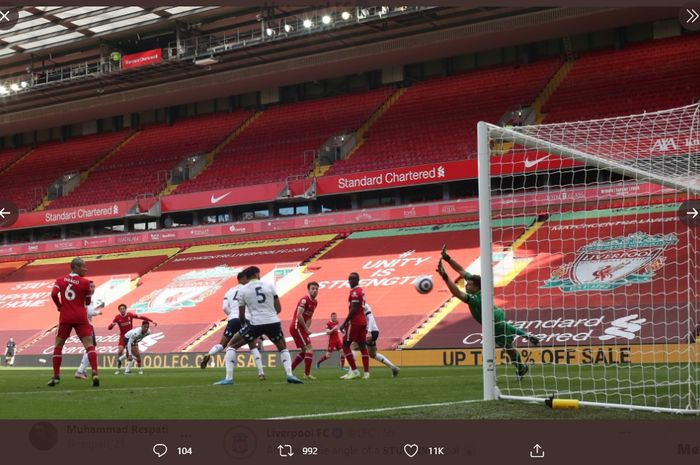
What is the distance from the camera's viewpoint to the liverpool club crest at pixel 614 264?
20.2m

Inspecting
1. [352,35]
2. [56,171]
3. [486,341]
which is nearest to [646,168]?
[486,341]

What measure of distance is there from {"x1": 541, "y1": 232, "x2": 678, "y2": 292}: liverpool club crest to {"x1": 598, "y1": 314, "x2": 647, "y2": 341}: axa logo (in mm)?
866

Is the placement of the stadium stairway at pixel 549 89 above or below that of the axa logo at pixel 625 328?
above

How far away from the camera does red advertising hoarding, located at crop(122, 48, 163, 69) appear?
118ft

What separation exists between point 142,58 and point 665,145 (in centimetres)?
2875

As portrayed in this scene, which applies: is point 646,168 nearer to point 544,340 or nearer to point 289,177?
point 544,340

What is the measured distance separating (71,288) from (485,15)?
22.2m

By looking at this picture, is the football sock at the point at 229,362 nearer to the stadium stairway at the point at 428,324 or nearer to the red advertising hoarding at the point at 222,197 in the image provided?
the stadium stairway at the point at 428,324

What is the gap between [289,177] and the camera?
3600 cm

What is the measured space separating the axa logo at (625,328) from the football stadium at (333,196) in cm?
7

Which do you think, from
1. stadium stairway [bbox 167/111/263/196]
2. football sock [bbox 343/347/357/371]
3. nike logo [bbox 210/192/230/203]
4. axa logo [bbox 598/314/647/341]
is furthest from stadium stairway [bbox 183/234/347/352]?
football sock [bbox 343/347/357/371]

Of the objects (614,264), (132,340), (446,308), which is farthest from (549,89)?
(132,340)

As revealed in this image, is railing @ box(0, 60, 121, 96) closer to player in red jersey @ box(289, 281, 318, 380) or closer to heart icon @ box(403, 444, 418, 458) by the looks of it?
player in red jersey @ box(289, 281, 318, 380)
